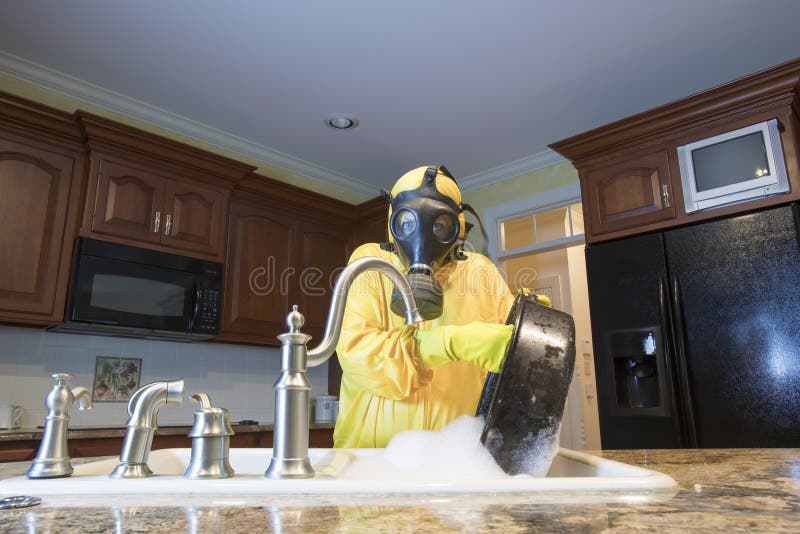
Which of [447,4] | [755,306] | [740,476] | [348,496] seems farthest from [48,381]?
[755,306]

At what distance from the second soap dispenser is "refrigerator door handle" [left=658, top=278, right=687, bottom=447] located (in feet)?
7.18

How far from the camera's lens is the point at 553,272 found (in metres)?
4.48

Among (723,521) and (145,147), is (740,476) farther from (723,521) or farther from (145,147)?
(145,147)

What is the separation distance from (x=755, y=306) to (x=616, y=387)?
671 millimetres

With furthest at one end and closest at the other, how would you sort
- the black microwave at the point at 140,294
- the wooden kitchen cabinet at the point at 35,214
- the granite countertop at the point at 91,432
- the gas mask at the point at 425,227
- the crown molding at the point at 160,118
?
the crown molding at the point at 160,118 < the black microwave at the point at 140,294 < the wooden kitchen cabinet at the point at 35,214 < the granite countertop at the point at 91,432 < the gas mask at the point at 425,227

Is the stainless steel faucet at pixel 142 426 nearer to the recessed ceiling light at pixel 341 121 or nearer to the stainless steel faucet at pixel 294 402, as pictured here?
the stainless steel faucet at pixel 294 402

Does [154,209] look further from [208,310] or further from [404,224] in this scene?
[404,224]

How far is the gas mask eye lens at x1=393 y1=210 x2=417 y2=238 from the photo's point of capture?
1090 millimetres

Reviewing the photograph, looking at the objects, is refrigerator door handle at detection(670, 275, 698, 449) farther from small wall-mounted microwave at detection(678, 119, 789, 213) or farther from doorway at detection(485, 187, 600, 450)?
doorway at detection(485, 187, 600, 450)

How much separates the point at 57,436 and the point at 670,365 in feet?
7.61

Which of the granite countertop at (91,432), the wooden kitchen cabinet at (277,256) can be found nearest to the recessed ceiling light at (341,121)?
the wooden kitchen cabinet at (277,256)

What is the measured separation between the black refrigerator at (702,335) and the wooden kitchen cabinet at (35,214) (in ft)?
8.21

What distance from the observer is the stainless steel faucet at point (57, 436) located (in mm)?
659

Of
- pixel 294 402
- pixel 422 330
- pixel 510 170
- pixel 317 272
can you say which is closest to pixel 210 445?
pixel 294 402
